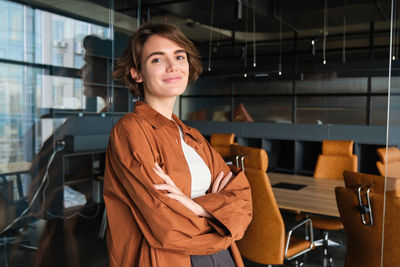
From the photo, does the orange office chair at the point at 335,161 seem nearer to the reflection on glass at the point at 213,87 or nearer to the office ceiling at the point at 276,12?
the office ceiling at the point at 276,12

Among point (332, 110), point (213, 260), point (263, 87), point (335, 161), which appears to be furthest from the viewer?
point (263, 87)

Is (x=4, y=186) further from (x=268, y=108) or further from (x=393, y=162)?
(x=268, y=108)

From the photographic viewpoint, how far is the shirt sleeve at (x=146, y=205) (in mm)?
994

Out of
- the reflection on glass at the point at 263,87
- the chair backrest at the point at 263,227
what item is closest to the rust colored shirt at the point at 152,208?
the chair backrest at the point at 263,227

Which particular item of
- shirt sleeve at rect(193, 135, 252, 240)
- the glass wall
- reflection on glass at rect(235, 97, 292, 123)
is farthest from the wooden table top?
reflection on glass at rect(235, 97, 292, 123)

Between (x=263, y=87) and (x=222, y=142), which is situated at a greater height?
(x=263, y=87)

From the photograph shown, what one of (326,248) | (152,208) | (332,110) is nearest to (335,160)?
(326,248)

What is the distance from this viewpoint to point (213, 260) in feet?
3.63

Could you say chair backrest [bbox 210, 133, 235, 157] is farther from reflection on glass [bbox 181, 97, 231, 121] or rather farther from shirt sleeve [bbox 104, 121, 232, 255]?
shirt sleeve [bbox 104, 121, 232, 255]

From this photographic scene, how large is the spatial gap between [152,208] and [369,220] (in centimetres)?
145

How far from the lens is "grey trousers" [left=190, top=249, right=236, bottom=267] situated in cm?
108

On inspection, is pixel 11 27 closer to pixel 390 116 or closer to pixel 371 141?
pixel 390 116

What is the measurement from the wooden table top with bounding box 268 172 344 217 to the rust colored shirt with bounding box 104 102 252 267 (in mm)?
1533

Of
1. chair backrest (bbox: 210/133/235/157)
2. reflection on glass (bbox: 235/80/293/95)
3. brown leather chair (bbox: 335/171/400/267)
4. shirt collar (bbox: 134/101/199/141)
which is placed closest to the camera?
shirt collar (bbox: 134/101/199/141)
